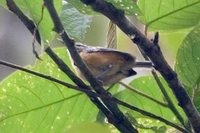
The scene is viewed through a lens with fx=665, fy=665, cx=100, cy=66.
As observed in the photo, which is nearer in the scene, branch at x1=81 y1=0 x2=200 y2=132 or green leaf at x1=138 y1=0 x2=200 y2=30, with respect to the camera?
branch at x1=81 y1=0 x2=200 y2=132

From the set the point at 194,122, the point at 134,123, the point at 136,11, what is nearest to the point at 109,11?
the point at 136,11

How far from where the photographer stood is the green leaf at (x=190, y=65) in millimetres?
1135

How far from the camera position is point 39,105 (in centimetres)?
121

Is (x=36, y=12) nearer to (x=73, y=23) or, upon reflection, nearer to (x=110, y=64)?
(x=73, y=23)

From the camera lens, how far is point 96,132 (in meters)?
1.10

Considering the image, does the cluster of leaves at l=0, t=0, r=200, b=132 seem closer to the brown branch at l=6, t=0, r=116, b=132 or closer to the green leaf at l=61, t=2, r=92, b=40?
the green leaf at l=61, t=2, r=92, b=40

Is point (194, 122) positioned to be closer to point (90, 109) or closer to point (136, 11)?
point (136, 11)

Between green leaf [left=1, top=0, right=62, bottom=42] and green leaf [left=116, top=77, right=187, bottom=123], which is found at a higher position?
green leaf [left=1, top=0, right=62, bottom=42]

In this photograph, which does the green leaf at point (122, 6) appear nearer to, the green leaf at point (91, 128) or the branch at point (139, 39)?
the branch at point (139, 39)

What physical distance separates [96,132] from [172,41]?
12.5 inches

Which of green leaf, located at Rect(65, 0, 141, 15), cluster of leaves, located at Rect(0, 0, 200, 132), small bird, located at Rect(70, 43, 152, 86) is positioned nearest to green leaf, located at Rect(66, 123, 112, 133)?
cluster of leaves, located at Rect(0, 0, 200, 132)

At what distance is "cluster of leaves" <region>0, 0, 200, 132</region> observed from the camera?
114 cm

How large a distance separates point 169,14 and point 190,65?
0.32ft

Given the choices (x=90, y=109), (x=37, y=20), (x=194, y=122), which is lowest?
(x=90, y=109)
